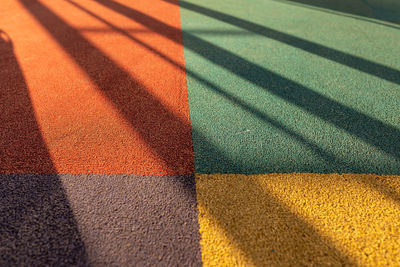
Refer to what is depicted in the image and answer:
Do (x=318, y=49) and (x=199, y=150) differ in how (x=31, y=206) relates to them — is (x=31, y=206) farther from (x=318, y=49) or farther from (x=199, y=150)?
(x=318, y=49)

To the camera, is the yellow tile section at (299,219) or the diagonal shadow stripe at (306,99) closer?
the yellow tile section at (299,219)

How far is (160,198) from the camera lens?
1.89 metres

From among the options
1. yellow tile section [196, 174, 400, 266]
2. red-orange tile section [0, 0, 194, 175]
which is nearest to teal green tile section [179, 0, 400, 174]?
yellow tile section [196, 174, 400, 266]

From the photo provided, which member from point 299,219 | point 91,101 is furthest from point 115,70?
point 299,219

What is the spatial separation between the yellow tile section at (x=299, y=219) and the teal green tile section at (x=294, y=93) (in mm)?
147

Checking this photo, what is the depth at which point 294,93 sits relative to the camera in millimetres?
3109

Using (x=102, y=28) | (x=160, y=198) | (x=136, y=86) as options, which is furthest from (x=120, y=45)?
(x=160, y=198)

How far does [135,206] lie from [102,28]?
419cm

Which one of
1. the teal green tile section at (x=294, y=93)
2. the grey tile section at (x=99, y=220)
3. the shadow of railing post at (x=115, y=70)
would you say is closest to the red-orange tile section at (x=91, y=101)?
the shadow of railing post at (x=115, y=70)

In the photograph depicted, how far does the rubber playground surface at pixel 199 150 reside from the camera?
1.63 metres

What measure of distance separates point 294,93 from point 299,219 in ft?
5.68

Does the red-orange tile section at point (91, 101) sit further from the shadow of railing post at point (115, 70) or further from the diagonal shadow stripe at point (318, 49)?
the diagonal shadow stripe at point (318, 49)

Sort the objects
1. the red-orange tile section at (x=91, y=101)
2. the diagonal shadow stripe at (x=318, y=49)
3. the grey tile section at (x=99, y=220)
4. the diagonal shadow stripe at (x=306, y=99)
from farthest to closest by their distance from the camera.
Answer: the diagonal shadow stripe at (x=318, y=49), the diagonal shadow stripe at (x=306, y=99), the red-orange tile section at (x=91, y=101), the grey tile section at (x=99, y=220)

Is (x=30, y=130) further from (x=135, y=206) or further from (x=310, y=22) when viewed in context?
(x=310, y=22)
